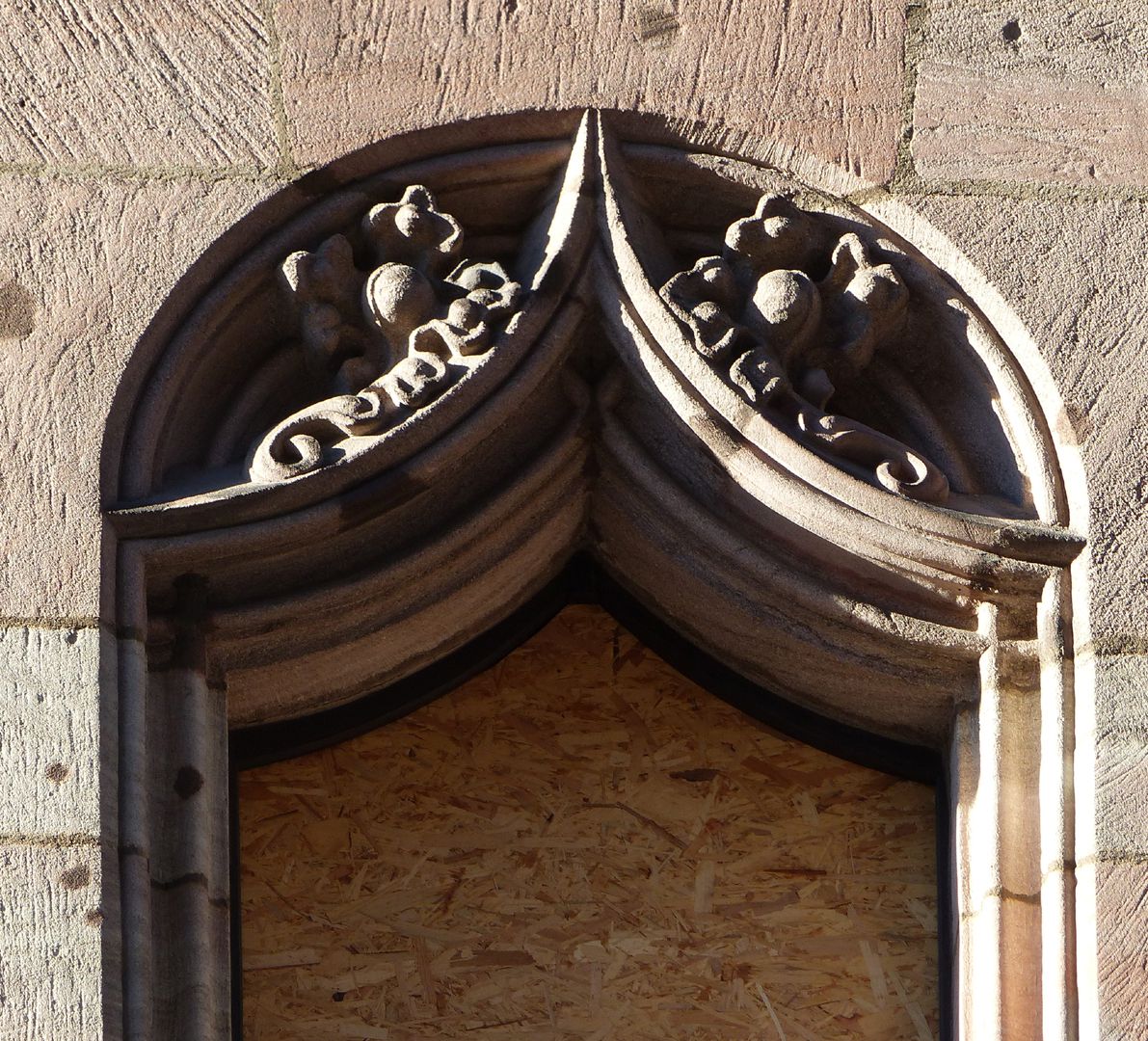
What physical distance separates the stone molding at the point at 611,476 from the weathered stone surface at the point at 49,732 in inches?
2.6

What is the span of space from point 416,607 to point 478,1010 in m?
0.67

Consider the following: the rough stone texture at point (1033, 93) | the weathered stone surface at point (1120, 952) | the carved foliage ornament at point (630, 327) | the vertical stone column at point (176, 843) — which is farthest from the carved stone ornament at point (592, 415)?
the weathered stone surface at point (1120, 952)

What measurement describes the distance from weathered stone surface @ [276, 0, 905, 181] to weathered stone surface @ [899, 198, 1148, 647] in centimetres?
25

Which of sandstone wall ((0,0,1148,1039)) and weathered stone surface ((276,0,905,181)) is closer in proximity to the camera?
sandstone wall ((0,0,1148,1039))

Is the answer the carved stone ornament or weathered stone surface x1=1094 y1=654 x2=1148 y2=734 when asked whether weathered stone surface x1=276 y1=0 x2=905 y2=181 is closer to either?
the carved stone ornament

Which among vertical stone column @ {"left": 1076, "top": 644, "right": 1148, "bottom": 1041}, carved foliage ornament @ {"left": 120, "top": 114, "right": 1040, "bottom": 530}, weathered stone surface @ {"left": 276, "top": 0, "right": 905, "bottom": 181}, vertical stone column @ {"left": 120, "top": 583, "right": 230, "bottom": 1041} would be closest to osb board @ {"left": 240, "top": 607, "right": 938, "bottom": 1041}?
vertical stone column @ {"left": 120, "top": 583, "right": 230, "bottom": 1041}

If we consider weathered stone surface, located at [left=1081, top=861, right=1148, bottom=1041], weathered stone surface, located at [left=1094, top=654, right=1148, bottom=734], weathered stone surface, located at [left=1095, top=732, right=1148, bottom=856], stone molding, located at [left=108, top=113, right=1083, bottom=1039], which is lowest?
weathered stone surface, located at [left=1081, top=861, right=1148, bottom=1041]

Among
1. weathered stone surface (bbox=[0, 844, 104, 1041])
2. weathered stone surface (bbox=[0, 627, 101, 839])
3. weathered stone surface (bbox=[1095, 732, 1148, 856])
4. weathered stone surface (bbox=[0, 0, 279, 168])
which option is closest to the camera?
weathered stone surface (bbox=[0, 844, 104, 1041])

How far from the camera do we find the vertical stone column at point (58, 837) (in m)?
3.62

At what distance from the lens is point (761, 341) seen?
167 inches

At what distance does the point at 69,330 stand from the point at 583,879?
4.09 feet

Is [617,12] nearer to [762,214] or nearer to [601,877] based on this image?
[762,214]

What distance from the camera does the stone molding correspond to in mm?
3975

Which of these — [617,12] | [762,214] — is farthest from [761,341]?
[617,12]
